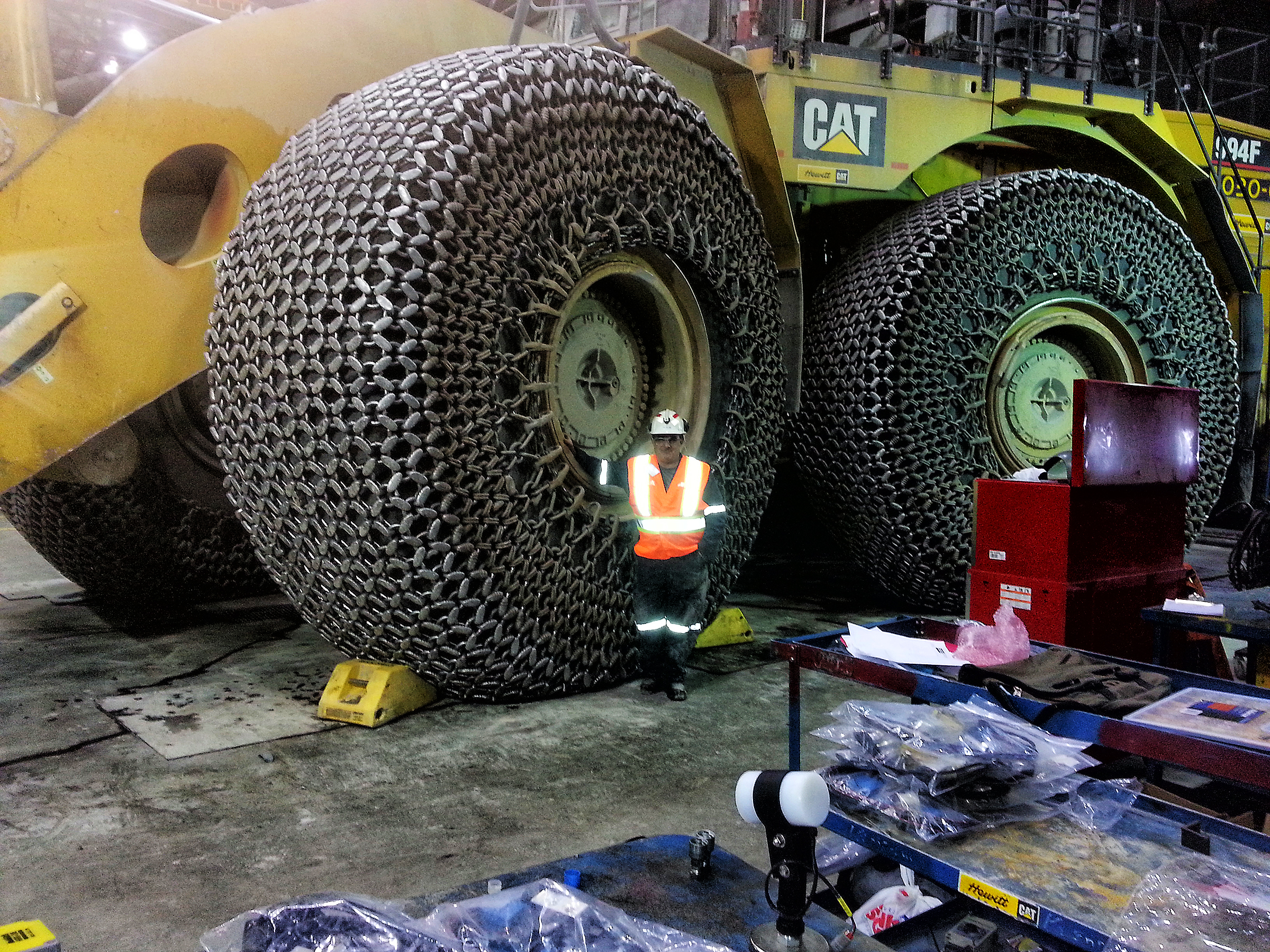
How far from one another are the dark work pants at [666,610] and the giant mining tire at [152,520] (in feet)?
7.85

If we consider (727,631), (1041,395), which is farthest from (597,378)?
(1041,395)

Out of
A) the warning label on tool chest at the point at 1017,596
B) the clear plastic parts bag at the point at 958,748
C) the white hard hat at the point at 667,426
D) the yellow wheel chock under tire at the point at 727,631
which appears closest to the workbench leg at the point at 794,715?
the clear plastic parts bag at the point at 958,748

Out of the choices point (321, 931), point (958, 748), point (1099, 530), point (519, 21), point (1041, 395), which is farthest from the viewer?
point (1041, 395)

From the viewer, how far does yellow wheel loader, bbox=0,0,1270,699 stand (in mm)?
3545

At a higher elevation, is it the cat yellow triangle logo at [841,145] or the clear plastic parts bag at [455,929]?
the cat yellow triangle logo at [841,145]

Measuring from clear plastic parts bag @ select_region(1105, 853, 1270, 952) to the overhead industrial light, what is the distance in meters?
4.66

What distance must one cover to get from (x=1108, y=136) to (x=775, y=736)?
4652mm

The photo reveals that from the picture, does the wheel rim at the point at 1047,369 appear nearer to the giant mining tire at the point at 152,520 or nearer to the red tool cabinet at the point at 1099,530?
the red tool cabinet at the point at 1099,530

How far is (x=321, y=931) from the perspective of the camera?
152 centimetres

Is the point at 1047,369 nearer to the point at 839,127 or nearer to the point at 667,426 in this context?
the point at 839,127

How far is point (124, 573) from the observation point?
555cm

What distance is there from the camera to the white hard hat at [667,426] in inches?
175

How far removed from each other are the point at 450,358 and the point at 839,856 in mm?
2037

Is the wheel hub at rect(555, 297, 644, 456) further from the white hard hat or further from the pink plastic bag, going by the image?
the pink plastic bag
